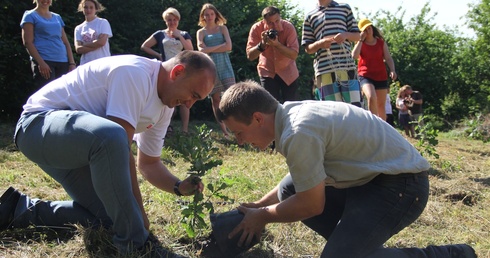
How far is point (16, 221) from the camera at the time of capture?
305 centimetres

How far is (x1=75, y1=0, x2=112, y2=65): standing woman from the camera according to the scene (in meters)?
6.18

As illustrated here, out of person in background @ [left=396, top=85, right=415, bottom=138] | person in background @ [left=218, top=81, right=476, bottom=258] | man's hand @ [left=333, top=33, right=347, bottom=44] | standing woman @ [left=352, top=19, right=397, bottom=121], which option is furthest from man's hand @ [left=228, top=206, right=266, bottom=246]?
person in background @ [left=396, top=85, right=415, bottom=138]

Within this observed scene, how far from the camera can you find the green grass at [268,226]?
2.84 metres

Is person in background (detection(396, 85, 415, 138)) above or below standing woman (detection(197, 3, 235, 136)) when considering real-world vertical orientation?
below

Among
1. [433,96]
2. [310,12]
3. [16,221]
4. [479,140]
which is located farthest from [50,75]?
[433,96]

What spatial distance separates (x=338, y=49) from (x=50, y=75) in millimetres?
3370

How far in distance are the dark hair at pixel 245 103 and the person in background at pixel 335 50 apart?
2.86 metres

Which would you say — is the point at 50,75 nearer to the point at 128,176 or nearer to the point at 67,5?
the point at 67,5

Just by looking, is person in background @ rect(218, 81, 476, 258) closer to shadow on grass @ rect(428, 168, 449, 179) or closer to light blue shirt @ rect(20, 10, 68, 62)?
shadow on grass @ rect(428, 168, 449, 179)

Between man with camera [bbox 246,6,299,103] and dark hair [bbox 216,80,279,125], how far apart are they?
131 inches

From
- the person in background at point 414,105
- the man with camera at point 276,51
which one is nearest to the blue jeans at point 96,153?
the man with camera at point 276,51

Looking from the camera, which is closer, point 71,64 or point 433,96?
point 71,64

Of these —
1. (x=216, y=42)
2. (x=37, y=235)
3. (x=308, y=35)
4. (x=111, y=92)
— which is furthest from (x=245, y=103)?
(x=216, y=42)

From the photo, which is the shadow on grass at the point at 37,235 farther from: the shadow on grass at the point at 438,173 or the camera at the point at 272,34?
the shadow on grass at the point at 438,173
